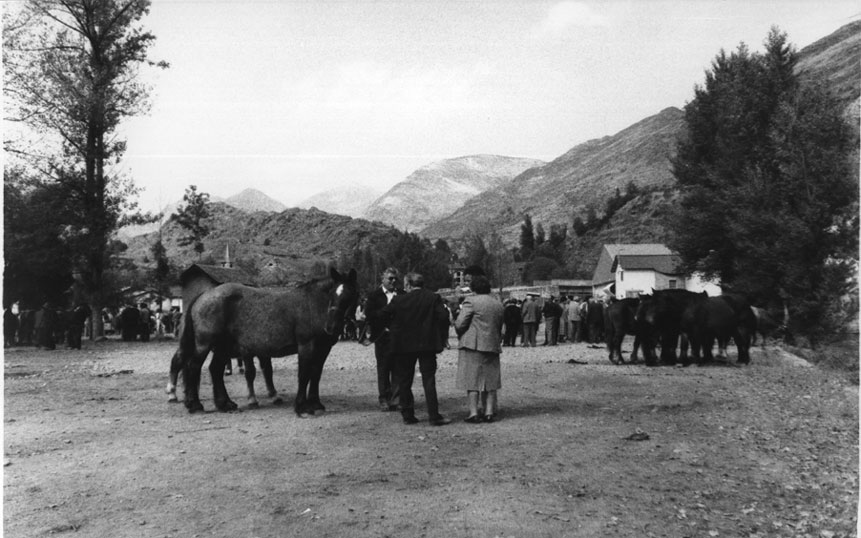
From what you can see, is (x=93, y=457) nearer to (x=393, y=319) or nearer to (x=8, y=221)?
(x=393, y=319)

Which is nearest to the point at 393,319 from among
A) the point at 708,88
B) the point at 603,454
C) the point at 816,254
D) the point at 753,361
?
the point at 603,454

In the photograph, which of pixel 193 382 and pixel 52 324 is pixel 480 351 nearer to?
pixel 193 382

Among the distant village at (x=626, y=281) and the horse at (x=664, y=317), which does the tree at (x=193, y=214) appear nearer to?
the distant village at (x=626, y=281)

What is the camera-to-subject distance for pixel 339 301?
1031cm

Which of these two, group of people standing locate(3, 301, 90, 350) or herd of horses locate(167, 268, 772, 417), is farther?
group of people standing locate(3, 301, 90, 350)

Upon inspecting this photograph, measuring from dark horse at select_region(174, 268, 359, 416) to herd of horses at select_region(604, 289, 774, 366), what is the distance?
10.00 metres

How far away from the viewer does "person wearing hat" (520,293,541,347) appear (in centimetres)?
2769

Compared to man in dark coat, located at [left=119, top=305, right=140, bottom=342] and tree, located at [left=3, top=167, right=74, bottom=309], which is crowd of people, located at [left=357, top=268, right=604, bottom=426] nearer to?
tree, located at [left=3, top=167, right=74, bottom=309]

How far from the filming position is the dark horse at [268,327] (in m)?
10.4

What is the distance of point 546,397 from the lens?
12430 mm

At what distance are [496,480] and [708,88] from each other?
1565 inches

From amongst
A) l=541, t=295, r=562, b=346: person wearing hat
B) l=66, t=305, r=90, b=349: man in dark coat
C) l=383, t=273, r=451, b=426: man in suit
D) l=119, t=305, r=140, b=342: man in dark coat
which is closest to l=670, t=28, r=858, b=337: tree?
l=541, t=295, r=562, b=346: person wearing hat

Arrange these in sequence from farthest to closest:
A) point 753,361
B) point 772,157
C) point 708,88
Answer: point 708,88
point 772,157
point 753,361

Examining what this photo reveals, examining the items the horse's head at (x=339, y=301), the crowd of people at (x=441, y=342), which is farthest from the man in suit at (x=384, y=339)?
the crowd of people at (x=441, y=342)
